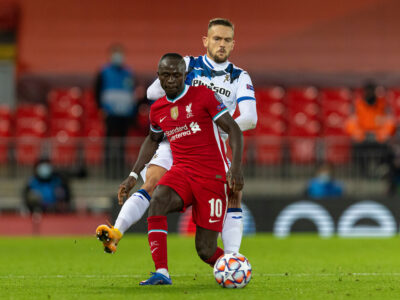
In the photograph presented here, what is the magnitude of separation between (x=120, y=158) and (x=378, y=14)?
8354 mm

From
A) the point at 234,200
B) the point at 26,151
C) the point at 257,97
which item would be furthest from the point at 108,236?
the point at 257,97

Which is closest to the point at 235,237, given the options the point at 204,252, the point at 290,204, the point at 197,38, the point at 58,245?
the point at 204,252

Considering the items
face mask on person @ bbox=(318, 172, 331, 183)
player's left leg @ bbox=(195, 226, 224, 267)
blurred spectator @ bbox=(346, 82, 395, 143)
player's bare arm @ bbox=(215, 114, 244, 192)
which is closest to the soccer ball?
player's left leg @ bbox=(195, 226, 224, 267)

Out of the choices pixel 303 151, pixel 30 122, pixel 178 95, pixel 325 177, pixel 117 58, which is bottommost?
pixel 325 177

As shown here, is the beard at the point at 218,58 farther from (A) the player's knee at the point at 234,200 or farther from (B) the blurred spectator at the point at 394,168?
(B) the blurred spectator at the point at 394,168

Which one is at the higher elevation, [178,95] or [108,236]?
[178,95]

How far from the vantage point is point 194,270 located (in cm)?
852

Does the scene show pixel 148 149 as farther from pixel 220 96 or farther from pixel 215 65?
pixel 215 65

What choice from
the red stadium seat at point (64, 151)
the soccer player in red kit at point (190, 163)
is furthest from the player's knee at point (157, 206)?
the red stadium seat at point (64, 151)

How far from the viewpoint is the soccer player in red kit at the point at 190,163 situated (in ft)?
21.7

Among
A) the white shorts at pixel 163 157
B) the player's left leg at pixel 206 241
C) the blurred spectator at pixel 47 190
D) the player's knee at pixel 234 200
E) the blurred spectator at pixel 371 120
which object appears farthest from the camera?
the blurred spectator at pixel 371 120

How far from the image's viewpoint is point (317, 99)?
62.0 feet

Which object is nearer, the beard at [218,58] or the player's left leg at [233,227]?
the player's left leg at [233,227]

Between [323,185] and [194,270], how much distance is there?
7033mm
